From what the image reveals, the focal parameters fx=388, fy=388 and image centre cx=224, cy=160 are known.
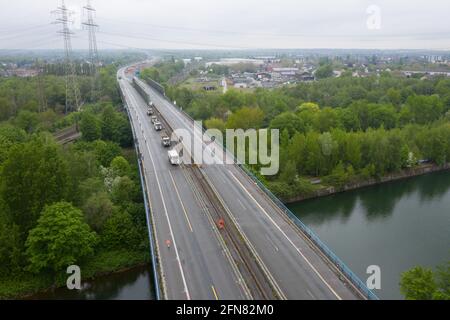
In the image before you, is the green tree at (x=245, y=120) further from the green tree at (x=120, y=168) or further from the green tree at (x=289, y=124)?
the green tree at (x=120, y=168)

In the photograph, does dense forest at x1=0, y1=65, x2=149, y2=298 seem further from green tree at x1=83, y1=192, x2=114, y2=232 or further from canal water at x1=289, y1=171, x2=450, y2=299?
canal water at x1=289, y1=171, x2=450, y2=299

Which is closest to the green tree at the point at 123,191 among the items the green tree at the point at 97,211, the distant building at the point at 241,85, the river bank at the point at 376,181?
the green tree at the point at 97,211

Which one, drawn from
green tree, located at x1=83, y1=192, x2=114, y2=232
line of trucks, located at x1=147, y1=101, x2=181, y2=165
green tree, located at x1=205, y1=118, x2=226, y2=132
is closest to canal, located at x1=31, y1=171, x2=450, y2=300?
green tree, located at x1=83, y1=192, x2=114, y2=232

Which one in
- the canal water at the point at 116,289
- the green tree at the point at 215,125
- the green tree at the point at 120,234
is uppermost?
the green tree at the point at 215,125

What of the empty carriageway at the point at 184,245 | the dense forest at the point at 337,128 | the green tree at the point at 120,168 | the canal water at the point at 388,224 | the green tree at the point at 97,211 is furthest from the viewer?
the dense forest at the point at 337,128

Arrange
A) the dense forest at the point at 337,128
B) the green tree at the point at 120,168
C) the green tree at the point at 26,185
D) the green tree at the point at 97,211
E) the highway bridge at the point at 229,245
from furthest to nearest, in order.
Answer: the dense forest at the point at 337,128 → the green tree at the point at 120,168 → the green tree at the point at 97,211 → the green tree at the point at 26,185 → the highway bridge at the point at 229,245

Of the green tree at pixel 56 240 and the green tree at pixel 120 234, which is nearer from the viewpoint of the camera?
the green tree at pixel 56 240
